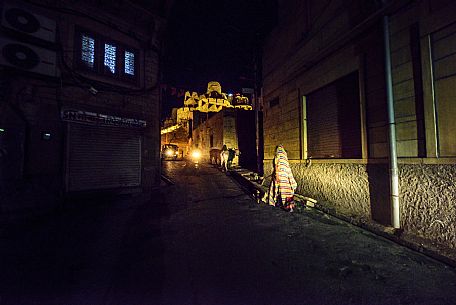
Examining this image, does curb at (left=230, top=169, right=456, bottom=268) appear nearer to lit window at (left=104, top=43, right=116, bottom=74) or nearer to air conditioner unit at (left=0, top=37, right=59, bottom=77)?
lit window at (left=104, top=43, right=116, bottom=74)

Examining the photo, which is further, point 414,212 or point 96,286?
point 414,212

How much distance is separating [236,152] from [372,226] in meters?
15.2

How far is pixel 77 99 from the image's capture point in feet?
26.0

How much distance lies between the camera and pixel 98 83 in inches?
334

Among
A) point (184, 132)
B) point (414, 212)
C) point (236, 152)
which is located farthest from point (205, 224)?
point (184, 132)

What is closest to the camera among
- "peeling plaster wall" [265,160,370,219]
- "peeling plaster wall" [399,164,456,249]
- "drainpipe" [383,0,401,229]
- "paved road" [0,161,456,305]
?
"paved road" [0,161,456,305]

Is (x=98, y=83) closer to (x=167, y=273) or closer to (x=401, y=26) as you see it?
(x=167, y=273)

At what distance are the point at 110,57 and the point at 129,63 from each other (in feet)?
2.68

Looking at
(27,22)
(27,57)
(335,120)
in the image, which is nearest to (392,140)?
(335,120)

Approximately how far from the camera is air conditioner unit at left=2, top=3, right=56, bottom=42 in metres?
6.53

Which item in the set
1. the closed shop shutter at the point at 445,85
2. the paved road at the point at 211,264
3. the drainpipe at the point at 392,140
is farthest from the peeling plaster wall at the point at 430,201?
the paved road at the point at 211,264

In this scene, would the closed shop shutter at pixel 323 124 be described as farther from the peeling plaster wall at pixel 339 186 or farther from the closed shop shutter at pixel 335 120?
the peeling plaster wall at pixel 339 186

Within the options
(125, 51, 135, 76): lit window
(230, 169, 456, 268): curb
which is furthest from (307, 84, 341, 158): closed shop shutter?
(125, 51, 135, 76): lit window

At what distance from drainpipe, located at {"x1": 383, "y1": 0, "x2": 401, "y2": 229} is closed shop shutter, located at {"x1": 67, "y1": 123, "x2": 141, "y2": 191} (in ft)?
30.0
